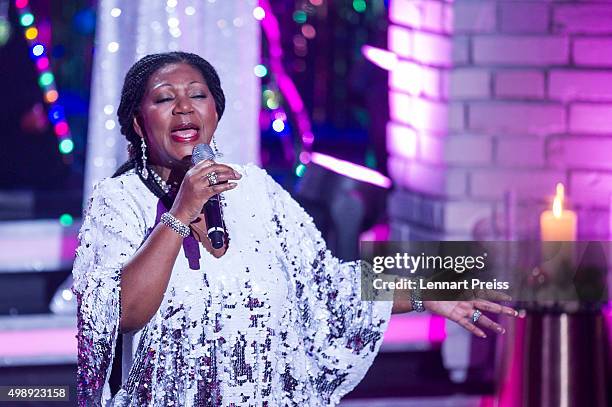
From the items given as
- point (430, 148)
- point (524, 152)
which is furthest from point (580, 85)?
point (430, 148)

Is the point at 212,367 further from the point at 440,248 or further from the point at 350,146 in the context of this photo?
the point at 350,146

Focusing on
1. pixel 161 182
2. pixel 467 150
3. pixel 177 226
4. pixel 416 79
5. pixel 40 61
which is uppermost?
pixel 40 61

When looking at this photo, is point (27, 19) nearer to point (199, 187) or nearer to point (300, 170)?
point (300, 170)

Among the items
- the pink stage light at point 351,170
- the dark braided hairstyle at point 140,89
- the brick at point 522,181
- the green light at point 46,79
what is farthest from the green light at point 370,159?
the dark braided hairstyle at point 140,89

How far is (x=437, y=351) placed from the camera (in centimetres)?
320

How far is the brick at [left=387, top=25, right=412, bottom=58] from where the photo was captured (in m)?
3.20

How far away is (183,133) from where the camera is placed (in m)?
1.83

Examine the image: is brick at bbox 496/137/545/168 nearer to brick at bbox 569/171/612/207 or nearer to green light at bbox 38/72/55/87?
brick at bbox 569/171/612/207

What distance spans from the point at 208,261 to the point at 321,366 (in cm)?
36

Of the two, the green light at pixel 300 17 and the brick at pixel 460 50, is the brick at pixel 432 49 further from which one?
the green light at pixel 300 17

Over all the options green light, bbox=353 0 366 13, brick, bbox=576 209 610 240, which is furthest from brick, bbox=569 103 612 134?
green light, bbox=353 0 366 13

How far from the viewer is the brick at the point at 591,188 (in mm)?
3031

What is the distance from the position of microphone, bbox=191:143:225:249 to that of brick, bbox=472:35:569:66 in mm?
1442

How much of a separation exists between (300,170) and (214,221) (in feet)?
4.56
